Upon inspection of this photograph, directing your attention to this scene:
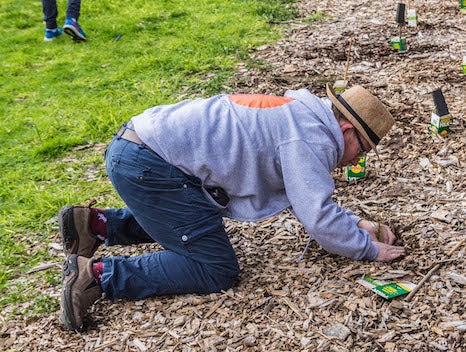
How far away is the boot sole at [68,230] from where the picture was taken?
353 centimetres

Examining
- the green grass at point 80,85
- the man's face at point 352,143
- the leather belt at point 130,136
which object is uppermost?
the man's face at point 352,143

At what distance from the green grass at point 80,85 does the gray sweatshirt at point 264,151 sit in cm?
127

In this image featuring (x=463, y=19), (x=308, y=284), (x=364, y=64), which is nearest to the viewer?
(x=308, y=284)

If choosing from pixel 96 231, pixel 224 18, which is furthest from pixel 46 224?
pixel 224 18

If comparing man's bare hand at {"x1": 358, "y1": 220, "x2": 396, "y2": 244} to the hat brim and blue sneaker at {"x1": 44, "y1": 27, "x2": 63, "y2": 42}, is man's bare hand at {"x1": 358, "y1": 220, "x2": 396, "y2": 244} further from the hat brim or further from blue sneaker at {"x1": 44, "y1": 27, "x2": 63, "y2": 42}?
blue sneaker at {"x1": 44, "y1": 27, "x2": 63, "y2": 42}

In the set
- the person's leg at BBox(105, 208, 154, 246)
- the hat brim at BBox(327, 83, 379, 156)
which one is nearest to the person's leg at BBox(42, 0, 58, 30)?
the person's leg at BBox(105, 208, 154, 246)

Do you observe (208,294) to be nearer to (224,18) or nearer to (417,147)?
(417,147)

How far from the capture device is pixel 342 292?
3.23 meters

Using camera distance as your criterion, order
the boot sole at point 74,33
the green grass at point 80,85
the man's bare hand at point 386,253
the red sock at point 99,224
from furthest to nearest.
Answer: the boot sole at point 74,33 → the green grass at point 80,85 → the red sock at point 99,224 → the man's bare hand at point 386,253

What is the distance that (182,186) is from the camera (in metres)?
3.17

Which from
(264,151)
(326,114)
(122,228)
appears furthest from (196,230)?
(326,114)

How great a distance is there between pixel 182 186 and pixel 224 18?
5.33m

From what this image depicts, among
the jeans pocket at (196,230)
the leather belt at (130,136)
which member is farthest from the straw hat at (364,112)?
the leather belt at (130,136)

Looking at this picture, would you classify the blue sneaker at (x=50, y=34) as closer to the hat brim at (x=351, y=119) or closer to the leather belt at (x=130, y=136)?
the leather belt at (x=130, y=136)
